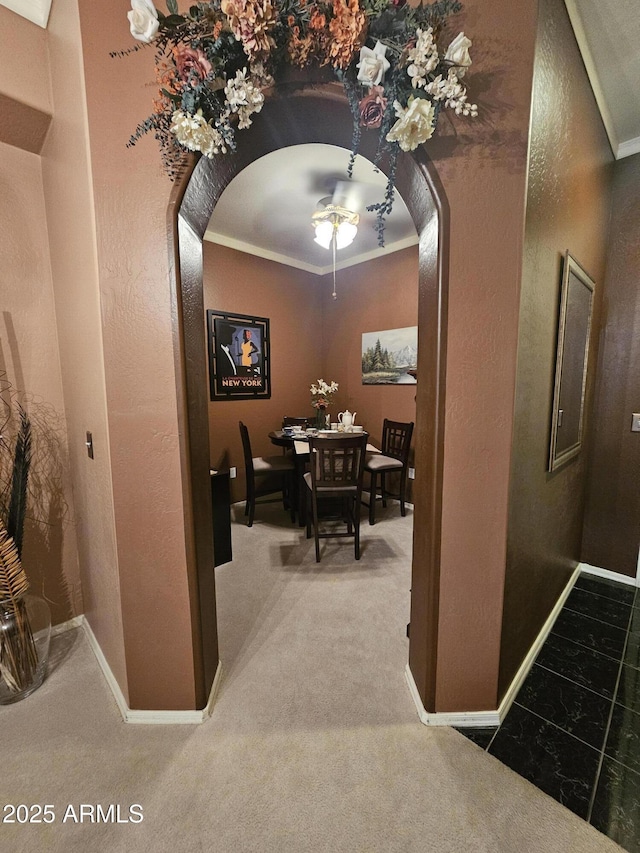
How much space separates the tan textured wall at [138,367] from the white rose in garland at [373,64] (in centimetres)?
70

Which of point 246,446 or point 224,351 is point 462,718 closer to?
point 246,446

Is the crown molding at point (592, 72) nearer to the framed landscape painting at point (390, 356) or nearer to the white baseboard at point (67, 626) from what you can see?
the framed landscape painting at point (390, 356)

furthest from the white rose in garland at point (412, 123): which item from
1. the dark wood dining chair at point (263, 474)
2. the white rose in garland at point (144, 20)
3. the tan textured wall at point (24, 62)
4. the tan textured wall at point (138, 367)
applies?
the dark wood dining chair at point (263, 474)

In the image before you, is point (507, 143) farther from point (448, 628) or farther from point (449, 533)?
point (448, 628)

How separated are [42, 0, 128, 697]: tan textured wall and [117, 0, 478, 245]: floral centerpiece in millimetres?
493

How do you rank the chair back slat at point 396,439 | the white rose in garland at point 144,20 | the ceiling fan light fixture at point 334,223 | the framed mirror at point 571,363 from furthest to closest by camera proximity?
the chair back slat at point 396,439 < the ceiling fan light fixture at point 334,223 < the framed mirror at point 571,363 < the white rose in garland at point 144,20

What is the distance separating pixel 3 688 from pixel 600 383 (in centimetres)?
383

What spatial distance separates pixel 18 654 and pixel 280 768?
1.26m

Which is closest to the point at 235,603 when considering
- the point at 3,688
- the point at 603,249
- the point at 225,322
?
the point at 3,688

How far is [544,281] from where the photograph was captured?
138 cm

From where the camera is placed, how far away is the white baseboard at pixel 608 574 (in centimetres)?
234

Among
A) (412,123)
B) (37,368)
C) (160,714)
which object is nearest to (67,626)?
(160,714)

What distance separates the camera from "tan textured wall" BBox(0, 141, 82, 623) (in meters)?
1.64

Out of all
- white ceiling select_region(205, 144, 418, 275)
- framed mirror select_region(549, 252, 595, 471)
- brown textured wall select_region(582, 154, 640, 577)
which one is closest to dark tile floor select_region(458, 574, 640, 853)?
brown textured wall select_region(582, 154, 640, 577)
